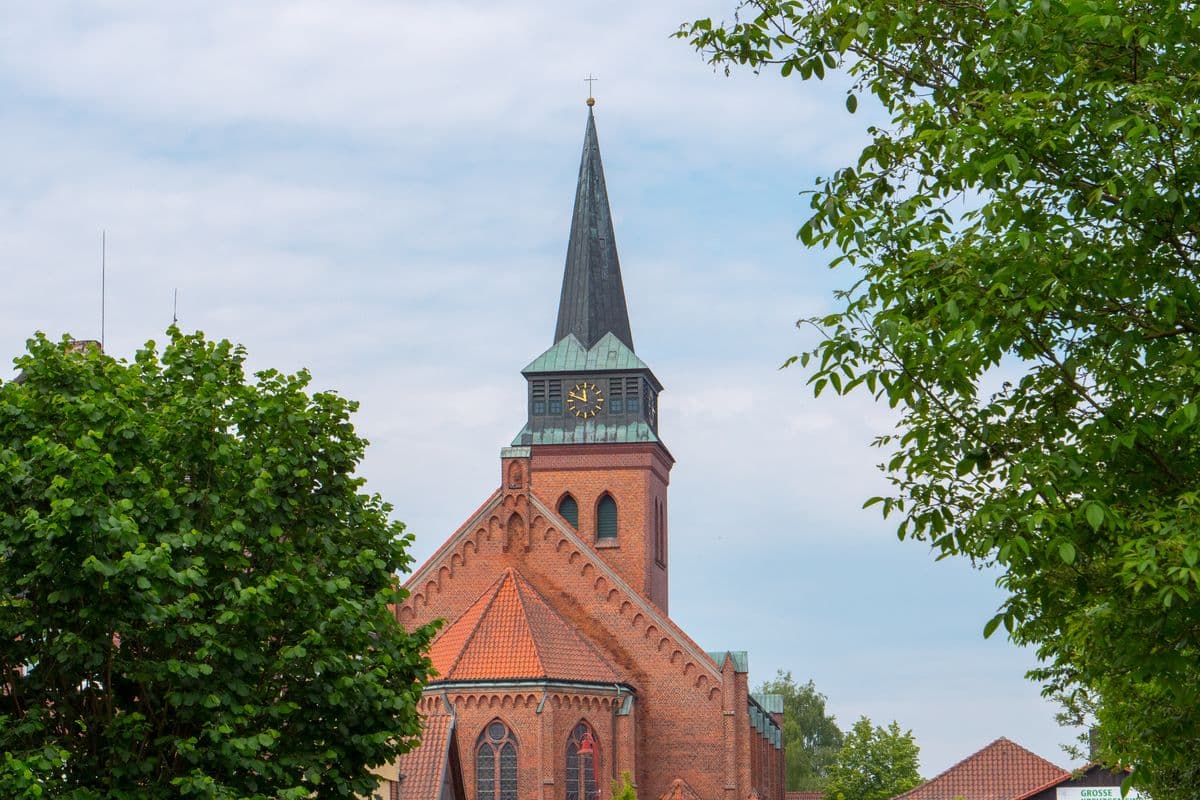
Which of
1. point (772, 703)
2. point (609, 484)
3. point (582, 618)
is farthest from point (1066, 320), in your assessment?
point (772, 703)

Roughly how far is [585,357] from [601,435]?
3685mm

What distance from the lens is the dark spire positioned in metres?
75.1

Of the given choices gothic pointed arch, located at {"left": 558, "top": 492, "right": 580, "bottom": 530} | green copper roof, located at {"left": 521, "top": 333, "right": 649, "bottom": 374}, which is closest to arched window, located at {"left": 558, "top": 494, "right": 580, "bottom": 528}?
gothic pointed arch, located at {"left": 558, "top": 492, "right": 580, "bottom": 530}

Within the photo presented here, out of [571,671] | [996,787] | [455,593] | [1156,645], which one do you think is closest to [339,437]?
[1156,645]

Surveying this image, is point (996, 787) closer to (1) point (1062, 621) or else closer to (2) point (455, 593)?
(2) point (455, 593)

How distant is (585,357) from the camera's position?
73.8m

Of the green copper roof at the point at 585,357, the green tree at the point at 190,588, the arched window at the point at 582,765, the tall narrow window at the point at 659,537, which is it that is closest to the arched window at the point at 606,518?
the tall narrow window at the point at 659,537

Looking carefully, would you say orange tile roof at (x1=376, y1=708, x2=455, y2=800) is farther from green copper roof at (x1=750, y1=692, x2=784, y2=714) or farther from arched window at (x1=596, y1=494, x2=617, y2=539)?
green copper roof at (x1=750, y1=692, x2=784, y2=714)

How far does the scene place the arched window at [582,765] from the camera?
6006 centimetres

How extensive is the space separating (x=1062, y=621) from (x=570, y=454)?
56928 mm

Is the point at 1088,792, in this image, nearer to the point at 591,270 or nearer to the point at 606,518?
the point at 606,518

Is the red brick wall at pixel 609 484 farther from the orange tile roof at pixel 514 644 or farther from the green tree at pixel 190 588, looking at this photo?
the green tree at pixel 190 588

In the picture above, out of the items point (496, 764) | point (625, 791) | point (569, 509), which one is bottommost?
point (625, 791)

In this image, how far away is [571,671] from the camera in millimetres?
61438
